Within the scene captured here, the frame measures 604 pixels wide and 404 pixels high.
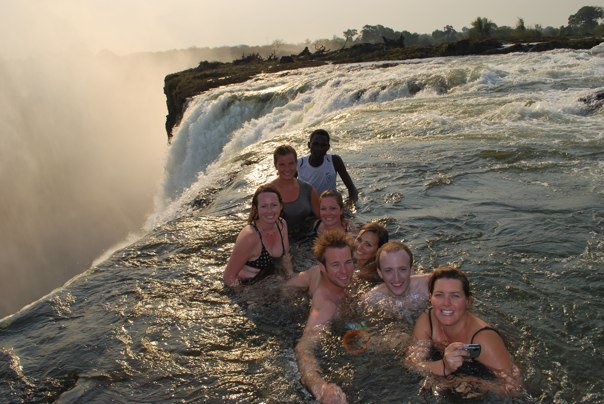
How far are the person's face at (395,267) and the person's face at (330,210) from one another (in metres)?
1.73

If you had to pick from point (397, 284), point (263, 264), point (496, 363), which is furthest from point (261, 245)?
point (496, 363)

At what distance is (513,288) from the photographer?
5594 millimetres

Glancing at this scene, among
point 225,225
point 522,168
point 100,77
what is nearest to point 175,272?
point 225,225

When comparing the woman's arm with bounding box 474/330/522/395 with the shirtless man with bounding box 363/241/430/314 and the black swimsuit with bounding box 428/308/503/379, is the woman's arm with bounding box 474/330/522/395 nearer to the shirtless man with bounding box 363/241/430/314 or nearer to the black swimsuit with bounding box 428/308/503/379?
the black swimsuit with bounding box 428/308/503/379

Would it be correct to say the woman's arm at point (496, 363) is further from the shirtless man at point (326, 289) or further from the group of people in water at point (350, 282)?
the shirtless man at point (326, 289)

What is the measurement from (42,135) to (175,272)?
6208 cm

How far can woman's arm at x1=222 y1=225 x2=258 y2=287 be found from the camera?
19.2 ft

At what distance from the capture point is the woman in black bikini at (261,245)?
5777mm

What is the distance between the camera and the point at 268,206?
5.75 metres

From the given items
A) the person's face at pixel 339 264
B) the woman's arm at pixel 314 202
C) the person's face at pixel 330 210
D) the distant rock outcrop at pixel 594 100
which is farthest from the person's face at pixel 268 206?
the distant rock outcrop at pixel 594 100

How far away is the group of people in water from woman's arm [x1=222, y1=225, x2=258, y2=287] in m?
0.01

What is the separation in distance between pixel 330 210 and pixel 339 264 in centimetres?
178

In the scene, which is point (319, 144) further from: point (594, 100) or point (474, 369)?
point (594, 100)

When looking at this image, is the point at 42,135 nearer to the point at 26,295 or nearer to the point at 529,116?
the point at 26,295
